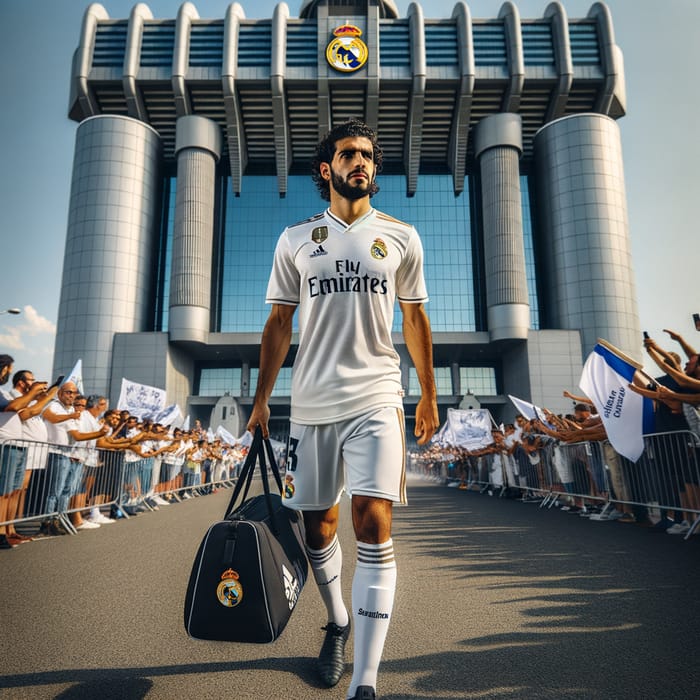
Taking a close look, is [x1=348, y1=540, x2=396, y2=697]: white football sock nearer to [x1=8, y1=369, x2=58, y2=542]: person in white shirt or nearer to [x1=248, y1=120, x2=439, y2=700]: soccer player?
[x1=248, y1=120, x2=439, y2=700]: soccer player

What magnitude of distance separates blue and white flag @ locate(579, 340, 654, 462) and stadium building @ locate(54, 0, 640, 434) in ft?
129

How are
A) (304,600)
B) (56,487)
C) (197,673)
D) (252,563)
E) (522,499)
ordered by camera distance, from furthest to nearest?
(522,499)
(56,487)
(304,600)
(197,673)
(252,563)

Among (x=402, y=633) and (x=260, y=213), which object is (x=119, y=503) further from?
(x=260, y=213)

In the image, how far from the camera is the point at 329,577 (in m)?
2.73

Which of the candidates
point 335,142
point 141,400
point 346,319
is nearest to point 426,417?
point 346,319

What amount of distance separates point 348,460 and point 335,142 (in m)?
1.56

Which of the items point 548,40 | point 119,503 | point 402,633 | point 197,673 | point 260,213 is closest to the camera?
point 197,673

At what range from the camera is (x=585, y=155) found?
47.3 metres

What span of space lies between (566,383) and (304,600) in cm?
4576

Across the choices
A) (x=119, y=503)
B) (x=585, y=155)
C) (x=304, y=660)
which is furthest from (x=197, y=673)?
(x=585, y=155)

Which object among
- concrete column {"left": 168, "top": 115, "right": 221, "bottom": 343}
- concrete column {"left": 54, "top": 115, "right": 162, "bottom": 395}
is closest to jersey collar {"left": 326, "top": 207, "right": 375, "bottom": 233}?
concrete column {"left": 168, "top": 115, "right": 221, "bottom": 343}

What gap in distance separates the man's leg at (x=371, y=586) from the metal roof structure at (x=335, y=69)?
50.8 meters

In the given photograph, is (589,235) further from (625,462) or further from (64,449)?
(64,449)

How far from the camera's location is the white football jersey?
2539 millimetres
